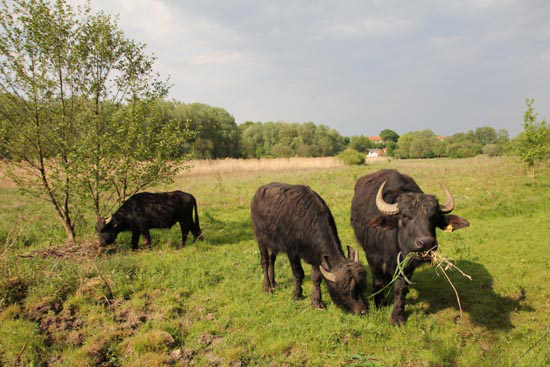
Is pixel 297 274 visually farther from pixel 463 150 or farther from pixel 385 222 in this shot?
pixel 463 150

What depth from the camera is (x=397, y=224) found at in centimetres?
448

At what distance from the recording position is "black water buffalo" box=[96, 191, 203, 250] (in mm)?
8094

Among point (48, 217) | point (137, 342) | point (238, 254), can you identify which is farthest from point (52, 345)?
point (48, 217)

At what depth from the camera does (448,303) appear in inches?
207

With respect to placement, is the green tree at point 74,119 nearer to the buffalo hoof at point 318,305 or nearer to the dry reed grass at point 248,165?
the buffalo hoof at point 318,305

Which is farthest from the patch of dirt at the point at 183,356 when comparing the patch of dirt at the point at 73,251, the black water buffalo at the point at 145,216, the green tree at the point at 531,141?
the green tree at the point at 531,141

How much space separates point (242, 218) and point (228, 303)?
594cm

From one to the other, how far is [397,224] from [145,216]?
6452mm

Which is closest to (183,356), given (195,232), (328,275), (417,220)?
(328,275)

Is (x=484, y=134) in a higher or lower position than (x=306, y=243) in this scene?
higher

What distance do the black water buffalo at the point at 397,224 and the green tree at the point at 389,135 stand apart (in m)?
178

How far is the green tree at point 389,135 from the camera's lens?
17200 cm

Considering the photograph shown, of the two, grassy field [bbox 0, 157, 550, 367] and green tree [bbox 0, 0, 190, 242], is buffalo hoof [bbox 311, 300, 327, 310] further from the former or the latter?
green tree [bbox 0, 0, 190, 242]

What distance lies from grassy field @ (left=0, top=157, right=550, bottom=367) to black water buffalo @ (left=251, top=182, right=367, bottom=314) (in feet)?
1.20
